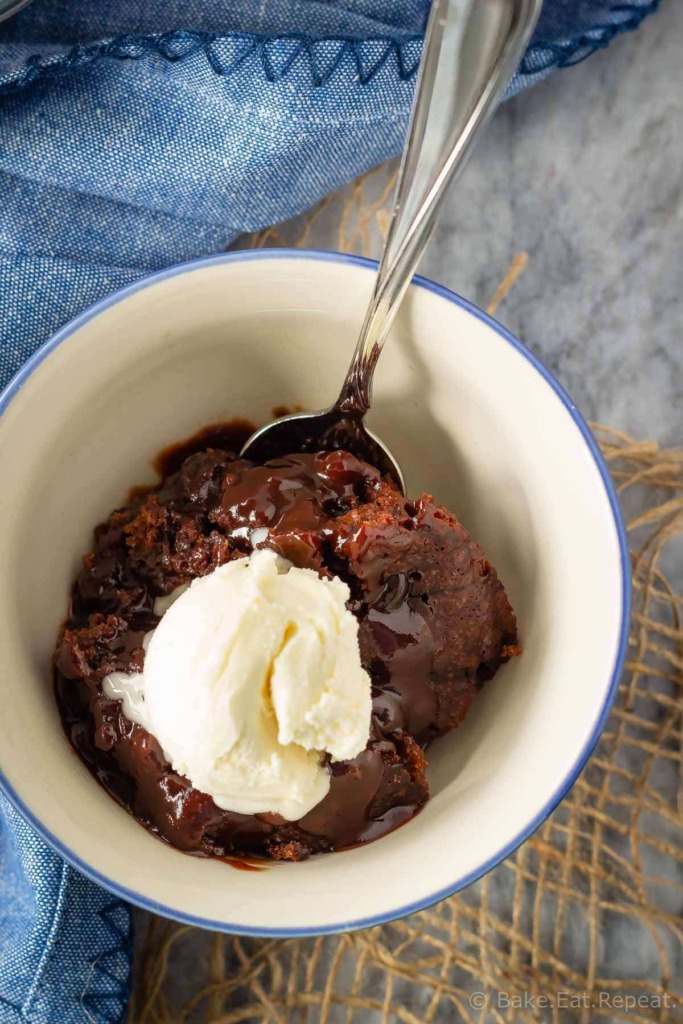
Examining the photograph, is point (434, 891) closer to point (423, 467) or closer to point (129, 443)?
point (423, 467)

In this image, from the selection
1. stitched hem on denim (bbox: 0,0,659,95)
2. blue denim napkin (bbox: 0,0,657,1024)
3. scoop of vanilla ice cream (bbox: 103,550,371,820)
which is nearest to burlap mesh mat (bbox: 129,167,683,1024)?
blue denim napkin (bbox: 0,0,657,1024)

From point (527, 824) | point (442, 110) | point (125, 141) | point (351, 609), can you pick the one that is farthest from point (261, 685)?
point (125, 141)

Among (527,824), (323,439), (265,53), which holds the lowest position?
(527,824)

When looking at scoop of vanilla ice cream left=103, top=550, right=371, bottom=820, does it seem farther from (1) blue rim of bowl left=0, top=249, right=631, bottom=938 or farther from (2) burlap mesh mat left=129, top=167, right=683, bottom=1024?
(2) burlap mesh mat left=129, top=167, right=683, bottom=1024

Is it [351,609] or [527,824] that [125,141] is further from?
[527,824]

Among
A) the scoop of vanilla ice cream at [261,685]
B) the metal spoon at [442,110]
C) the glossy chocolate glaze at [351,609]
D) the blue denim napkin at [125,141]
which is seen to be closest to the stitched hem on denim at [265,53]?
the blue denim napkin at [125,141]

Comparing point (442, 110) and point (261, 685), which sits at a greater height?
point (442, 110)
